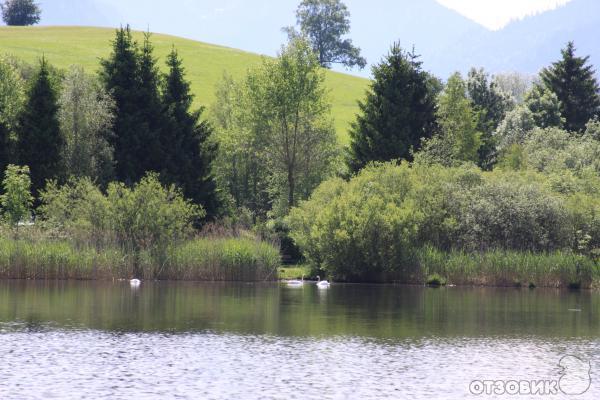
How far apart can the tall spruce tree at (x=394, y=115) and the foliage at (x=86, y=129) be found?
75.6ft

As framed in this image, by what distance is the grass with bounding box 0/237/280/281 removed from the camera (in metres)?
68.2

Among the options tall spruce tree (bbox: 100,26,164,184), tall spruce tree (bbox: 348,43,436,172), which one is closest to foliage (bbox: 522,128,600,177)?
tall spruce tree (bbox: 348,43,436,172)

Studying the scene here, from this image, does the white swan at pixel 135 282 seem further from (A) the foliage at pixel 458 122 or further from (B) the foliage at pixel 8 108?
(A) the foliage at pixel 458 122

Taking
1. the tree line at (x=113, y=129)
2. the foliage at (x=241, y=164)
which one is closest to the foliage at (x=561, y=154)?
the foliage at (x=241, y=164)

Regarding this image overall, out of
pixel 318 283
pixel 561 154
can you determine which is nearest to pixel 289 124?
pixel 561 154

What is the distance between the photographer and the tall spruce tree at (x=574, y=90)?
122 meters

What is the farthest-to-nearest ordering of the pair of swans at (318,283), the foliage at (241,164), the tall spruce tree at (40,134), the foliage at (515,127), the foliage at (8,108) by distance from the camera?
the foliage at (515,127)
the foliage at (241,164)
the foliage at (8,108)
the tall spruce tree at (40,134)
the pair of swans at (318,283)

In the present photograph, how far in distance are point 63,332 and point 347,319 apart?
15.2m

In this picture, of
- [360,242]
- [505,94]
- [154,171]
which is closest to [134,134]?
[154,171]

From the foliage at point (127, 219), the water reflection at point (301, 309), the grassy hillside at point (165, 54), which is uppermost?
the grassy hillside at point (165, 54)

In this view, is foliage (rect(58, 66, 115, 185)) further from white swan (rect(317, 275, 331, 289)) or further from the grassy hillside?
the grassy hillside

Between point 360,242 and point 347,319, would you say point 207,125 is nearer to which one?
point 360,242

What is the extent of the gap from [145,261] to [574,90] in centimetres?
7174

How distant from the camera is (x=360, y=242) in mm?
72438
